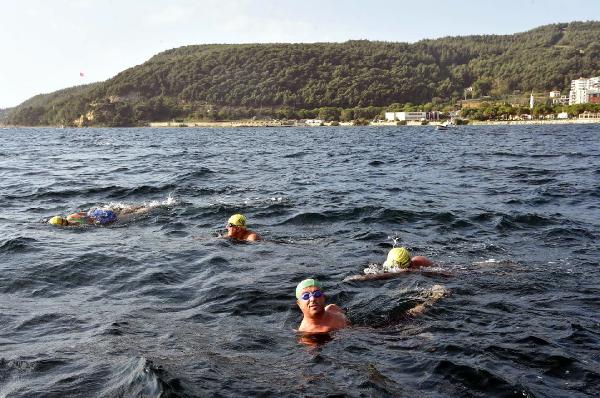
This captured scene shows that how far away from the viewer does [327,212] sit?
1930 cm

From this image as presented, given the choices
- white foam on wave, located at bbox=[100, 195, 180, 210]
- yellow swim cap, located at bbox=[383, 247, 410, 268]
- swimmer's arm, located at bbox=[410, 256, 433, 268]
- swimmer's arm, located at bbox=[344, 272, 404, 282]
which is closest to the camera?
swimmer's arm, located at bbox=[344, 272, 404, 282]

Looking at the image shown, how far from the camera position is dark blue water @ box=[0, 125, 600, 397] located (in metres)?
6.89

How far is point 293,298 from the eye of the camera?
10492 millimetres

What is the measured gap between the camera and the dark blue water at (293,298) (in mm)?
6895

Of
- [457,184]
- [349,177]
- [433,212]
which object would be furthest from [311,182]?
[433,212]

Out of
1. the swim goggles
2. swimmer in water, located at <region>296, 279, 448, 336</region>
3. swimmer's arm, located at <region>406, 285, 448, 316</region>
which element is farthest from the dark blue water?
the swim goggles

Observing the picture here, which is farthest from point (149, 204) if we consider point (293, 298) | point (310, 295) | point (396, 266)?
point (310, 295)

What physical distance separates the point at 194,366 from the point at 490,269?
7.08 metres

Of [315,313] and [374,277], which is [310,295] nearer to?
[315,313]

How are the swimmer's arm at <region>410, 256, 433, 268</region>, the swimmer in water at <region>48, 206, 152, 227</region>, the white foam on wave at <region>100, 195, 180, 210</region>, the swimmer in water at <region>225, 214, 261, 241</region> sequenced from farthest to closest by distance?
the white foam on wave at <region>100, 195, 180, 210</region> → the swimmer in water at <region>48, 206, 152, 227</region> → the swimmer in water at <region>225, 214, 261, 241</region> → the swimmer's arm at <region>410, 256, 433, 268</region>

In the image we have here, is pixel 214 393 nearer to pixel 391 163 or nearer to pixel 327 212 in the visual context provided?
pixel 327 212

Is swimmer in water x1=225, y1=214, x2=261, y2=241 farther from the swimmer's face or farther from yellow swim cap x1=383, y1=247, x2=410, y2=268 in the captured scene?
the swimmer's face

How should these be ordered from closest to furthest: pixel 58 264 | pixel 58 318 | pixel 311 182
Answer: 1. pixel 58 318
2. pixel 58 264
3. pixel 311 182

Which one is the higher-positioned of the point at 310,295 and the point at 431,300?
the point at 310,295
